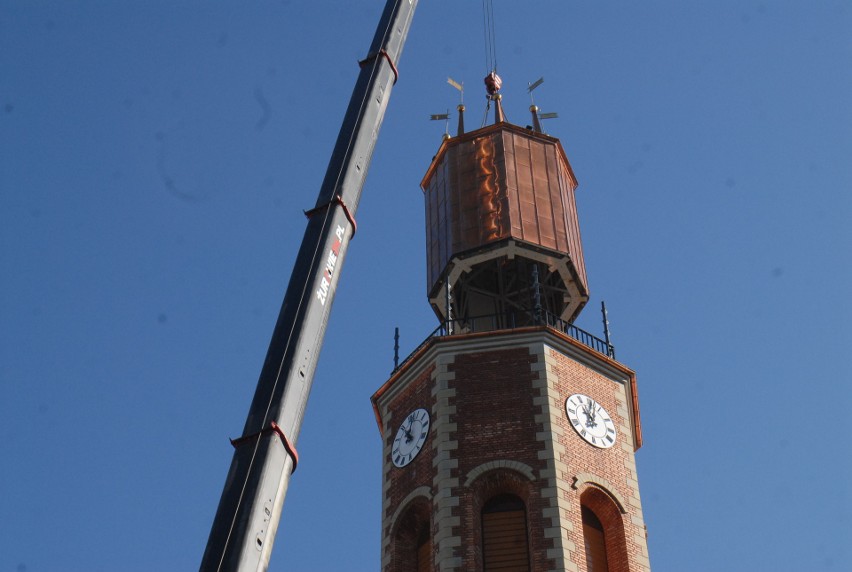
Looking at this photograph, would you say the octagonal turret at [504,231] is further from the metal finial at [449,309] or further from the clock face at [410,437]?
the clock face at [410,437]

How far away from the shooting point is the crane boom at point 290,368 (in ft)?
51.3

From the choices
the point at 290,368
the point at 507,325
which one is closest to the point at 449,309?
the point at 507,325

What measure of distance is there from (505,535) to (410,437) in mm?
4362

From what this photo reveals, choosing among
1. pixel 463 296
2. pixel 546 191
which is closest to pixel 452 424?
pixel 463 296

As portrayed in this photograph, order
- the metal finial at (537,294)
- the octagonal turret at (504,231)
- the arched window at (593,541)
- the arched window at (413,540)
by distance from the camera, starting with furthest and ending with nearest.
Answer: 1. the octagonal turret at (504,231)
2. the metal finial at (537,294)
3. the arched window at (413,540)
4. the arched window at (593,541)

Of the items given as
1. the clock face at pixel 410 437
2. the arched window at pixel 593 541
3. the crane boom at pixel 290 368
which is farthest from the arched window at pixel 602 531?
the crane boom at pixel 290 368

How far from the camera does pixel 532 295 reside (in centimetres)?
3766

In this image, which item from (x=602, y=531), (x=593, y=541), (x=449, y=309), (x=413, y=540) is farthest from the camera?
(x=449, y=309)

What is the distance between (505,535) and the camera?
1238 inches

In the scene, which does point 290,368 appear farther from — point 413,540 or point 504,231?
point 504,231

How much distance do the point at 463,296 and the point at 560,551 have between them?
1151 cm

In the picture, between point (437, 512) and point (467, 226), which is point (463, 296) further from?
point (437, 512)

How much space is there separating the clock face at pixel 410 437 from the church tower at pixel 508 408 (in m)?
0.05

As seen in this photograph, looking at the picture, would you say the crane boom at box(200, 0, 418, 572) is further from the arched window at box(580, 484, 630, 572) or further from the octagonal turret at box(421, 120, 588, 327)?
the octagonal turret at box(421, 120, 588, 327)
